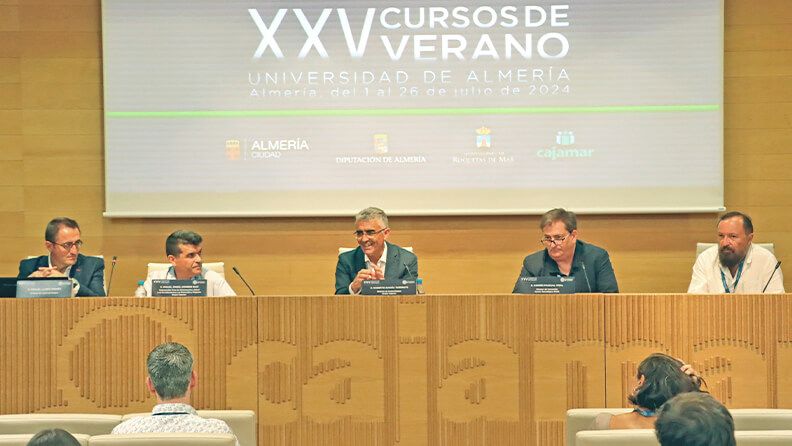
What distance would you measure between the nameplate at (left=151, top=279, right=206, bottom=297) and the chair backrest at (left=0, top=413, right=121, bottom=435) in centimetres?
94

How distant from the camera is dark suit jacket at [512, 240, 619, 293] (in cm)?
554

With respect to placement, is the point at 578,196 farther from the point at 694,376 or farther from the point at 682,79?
the point at 694,376

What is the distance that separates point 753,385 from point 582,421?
106 cm

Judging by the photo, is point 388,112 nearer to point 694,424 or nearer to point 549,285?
point 549,285

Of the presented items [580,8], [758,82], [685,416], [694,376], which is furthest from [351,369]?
[758,82]

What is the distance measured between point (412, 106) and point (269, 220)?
1.22 meters

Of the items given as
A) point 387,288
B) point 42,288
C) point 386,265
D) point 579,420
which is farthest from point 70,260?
point 579,420

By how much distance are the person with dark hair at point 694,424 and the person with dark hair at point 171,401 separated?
1.60 metres

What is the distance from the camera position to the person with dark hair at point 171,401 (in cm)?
342

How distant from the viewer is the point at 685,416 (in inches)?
90.4

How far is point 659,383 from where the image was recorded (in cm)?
346

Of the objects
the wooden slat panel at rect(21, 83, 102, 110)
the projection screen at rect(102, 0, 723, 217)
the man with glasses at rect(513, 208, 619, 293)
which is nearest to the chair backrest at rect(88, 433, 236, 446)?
the man with glasses at rect(513, 208, 619, 293)

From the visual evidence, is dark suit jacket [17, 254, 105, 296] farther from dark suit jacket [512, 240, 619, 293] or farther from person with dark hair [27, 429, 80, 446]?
person with dark hair [27, 429, 80, 446]

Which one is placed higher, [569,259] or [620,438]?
[569,259]
